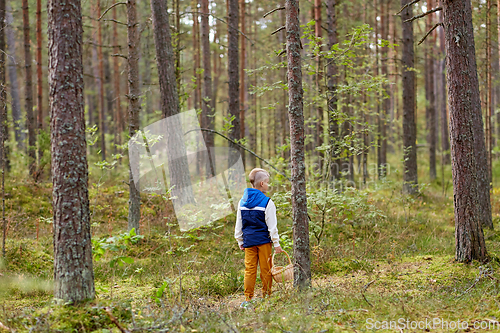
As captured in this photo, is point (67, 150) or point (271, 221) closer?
point (67, 150)

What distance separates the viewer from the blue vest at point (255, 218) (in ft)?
16.9

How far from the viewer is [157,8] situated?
9836 mm

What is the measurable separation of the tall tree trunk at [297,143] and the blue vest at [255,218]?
431mm

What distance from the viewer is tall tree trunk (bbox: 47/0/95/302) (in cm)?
370

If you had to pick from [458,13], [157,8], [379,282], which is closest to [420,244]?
[379,282]

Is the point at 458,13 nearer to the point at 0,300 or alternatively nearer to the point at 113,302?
the point at 113,302

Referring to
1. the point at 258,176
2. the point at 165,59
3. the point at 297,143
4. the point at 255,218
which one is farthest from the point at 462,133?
the point at 165,59

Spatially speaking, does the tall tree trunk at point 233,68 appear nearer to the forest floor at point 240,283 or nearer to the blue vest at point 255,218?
the forest floor at point 240,283

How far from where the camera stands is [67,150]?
3707 mm

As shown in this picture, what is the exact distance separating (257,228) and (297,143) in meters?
1.31

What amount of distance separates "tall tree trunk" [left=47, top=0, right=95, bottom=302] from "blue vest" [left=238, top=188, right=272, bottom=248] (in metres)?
2.17

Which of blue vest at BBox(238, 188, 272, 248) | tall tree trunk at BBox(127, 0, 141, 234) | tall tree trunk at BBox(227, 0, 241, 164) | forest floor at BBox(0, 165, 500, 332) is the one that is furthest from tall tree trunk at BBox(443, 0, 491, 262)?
tall tree trunk at BBox(227, 0, 241, 164)

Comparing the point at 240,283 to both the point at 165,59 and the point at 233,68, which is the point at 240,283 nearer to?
the point at 165,59

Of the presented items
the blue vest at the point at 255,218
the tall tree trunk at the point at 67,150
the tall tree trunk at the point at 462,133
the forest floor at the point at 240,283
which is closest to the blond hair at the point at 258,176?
the blue vest at the point at 255,218
